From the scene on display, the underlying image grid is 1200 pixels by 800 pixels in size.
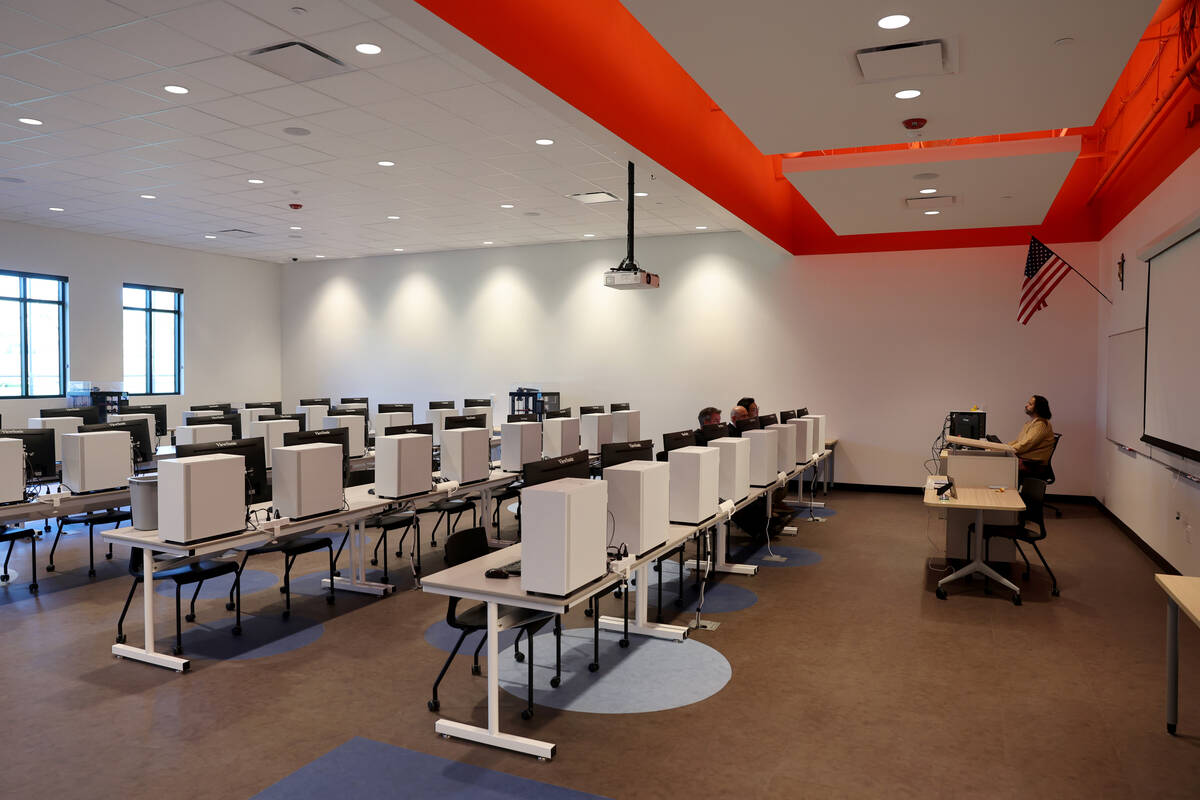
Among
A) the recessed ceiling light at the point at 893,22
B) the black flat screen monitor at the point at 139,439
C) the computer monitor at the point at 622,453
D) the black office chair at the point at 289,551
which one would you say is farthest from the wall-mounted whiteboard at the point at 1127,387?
the black flat screen monitor at the point at 139,439

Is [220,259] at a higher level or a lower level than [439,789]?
higher

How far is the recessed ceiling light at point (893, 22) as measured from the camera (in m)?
3.69

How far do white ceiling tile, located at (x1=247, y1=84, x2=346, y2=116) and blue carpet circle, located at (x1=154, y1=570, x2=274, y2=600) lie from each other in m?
3.62

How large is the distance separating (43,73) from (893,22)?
5341mm

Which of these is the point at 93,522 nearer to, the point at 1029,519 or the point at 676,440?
the point at 676,440

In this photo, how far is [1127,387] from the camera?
7.72 meters

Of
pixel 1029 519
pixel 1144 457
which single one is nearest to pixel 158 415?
pixel 1029 519

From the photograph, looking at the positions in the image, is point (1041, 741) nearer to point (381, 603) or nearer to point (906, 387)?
point (381, 603)

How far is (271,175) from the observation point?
25.6 feet

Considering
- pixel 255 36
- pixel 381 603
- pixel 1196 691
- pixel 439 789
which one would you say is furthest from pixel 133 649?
pixel 1196 691

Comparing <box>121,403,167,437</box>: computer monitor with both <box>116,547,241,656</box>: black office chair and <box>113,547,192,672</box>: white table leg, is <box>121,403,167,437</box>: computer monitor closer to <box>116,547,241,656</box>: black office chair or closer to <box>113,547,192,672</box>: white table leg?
<box>116,547,241,656</box>: black office chair

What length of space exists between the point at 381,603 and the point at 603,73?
13.0 feet

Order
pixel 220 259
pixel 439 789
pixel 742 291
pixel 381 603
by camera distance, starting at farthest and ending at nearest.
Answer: pixel 220 259, pixel 742 291, pixel 381 603, pixel 439 789

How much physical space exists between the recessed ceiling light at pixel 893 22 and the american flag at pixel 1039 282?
646cm
